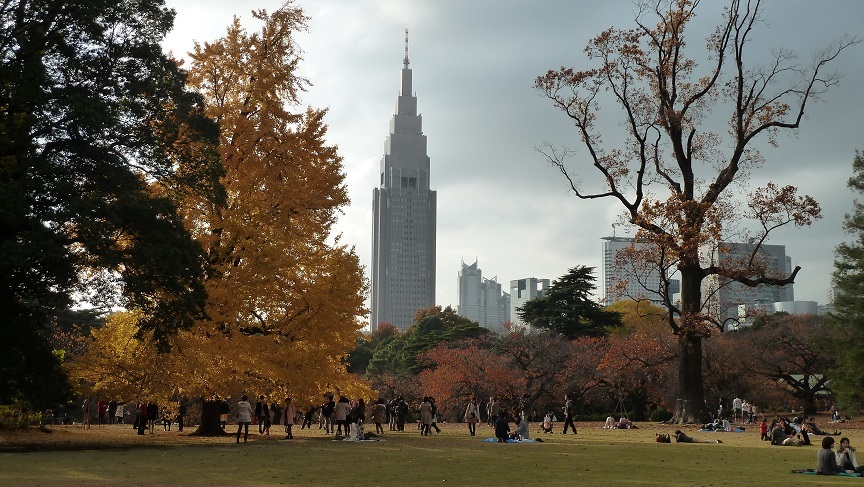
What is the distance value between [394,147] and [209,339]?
6660 inches

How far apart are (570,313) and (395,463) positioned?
40.6m

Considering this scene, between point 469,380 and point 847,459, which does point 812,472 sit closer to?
point 847,459

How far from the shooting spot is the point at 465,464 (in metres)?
15.7

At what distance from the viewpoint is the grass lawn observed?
504 inches

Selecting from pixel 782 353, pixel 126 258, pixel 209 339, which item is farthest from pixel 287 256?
pixel 782 353

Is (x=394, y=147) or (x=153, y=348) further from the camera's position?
(x=394, y=147)

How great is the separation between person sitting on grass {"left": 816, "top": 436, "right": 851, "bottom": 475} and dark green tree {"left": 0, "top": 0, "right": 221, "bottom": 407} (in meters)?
13.8

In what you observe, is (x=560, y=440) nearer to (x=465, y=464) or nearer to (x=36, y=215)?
(x=465, y=464)


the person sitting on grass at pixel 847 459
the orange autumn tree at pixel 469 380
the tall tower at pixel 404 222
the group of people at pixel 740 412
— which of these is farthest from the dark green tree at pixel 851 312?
the tall tower at pixel 404 222

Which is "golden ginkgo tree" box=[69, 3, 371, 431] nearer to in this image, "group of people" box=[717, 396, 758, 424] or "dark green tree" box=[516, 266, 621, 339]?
"group of people" box=[717, 396, 758, 424]

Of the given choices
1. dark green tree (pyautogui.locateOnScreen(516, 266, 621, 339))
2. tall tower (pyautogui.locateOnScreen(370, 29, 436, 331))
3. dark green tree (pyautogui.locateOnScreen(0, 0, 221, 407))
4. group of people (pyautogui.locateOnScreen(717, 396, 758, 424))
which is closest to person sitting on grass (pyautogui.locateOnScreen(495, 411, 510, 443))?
dark green tree (pyautogui.locateOnScreen(0, 0, 221, 407))

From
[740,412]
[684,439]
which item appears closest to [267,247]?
[684,439]

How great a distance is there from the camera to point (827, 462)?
559 inches

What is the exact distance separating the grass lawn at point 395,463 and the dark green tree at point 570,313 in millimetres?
31328
